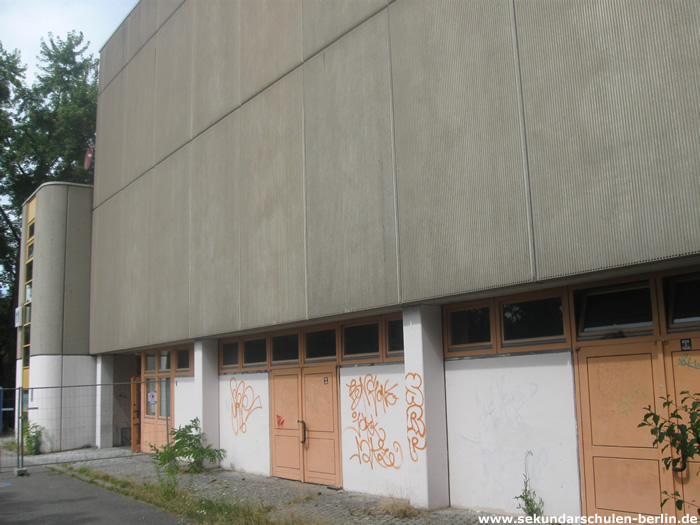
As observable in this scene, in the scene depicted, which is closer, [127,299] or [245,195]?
[245,195]

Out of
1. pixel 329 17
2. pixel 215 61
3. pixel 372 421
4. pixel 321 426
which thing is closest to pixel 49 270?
pixel 215 61

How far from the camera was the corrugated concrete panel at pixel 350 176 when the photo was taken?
32.1ft

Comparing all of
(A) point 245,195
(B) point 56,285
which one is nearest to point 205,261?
(A) point 245,195

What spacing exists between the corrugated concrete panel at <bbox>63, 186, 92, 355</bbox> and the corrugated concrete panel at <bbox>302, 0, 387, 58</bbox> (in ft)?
44.0

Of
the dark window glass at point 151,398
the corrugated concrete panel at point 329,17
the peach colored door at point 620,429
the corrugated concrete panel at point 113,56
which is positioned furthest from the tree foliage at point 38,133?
the peach colored door at point 620,429

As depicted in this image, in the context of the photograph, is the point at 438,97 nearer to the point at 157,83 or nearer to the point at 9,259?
the point at 157,83

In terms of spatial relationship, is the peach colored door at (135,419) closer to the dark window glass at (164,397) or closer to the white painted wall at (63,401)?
the dark window glass at (164,397)

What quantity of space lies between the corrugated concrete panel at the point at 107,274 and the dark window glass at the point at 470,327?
490 inches

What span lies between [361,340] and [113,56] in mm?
15623

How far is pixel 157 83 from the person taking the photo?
58.3 feet

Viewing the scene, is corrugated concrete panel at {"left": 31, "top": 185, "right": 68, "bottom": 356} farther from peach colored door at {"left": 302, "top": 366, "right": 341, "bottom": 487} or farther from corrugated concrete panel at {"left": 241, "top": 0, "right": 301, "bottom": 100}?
peach colored door at {"left": 302, "top": 366, "right": 341, "bottom": 487}

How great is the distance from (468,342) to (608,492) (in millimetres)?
2677

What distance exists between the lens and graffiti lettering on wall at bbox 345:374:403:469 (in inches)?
389

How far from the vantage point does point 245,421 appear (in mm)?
13734
